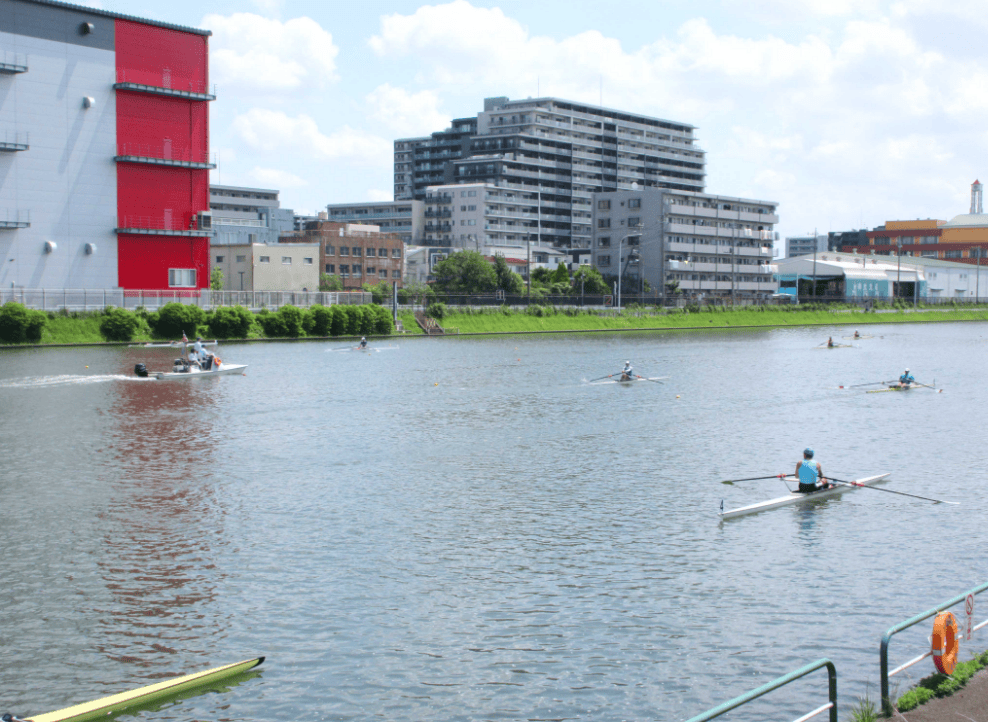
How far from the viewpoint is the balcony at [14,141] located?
77.2 meters

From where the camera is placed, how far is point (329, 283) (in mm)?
132375

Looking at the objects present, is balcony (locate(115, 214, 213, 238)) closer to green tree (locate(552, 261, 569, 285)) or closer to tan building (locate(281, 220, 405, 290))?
tan building (locate(281, 220, 405, 290))

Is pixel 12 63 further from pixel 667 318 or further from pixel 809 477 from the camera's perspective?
pixel 667 318

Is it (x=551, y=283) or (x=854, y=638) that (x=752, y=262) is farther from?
(x=854, y=638)

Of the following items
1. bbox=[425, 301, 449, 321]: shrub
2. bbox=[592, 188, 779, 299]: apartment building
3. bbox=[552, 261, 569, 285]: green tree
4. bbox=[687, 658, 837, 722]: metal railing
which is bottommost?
bbox=[687, 658, 837, 722]: metal railing

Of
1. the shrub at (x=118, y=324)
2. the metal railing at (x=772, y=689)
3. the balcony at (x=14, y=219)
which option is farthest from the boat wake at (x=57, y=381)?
the metal railing at (x=772, y=689)

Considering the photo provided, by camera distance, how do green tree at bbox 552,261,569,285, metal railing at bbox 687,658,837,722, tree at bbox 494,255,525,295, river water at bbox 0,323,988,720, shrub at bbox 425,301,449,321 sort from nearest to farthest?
metal railing at bbox 687,658,837,722, river water at bbox 0,323,988,720, shrub at bbox 425,301,449,321, tree at bbox 494,255,525,295, green tree at bbox 552,261,569,285

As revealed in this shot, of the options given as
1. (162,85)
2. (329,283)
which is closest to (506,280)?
(329,283)

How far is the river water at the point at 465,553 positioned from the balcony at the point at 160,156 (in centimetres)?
4291

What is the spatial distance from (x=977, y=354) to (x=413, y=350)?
5003cm

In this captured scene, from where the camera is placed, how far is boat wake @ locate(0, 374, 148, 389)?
5000 centimetres

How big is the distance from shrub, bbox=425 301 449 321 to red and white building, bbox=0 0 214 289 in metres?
25.6

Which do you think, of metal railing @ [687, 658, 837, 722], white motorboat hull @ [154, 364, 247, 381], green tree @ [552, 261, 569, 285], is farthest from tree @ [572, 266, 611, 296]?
metal railing @ [687, 658, 837, 722]

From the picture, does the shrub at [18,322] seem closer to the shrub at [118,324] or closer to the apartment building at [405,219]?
the shrub at [118,324]
